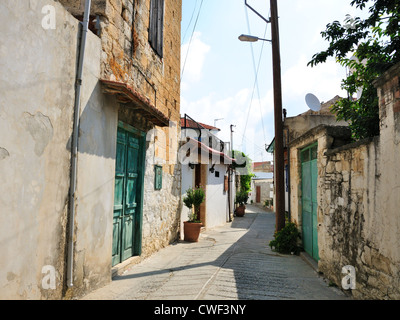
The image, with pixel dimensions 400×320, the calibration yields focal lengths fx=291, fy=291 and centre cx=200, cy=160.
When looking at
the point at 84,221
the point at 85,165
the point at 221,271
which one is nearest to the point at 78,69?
the point at 85,165

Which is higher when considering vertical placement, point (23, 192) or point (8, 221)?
point (23, 192)

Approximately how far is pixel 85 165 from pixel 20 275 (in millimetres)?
1431

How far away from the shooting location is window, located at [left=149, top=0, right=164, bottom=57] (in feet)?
20.0

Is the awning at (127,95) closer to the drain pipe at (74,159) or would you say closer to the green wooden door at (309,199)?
the drain pipe at (74,159)

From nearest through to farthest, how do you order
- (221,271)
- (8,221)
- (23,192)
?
(8,221) → (23,192) → (221,271)

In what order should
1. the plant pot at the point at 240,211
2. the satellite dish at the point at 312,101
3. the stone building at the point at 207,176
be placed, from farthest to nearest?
the plant pot at the point at 240,211, the stone building at the point at 207,176, the satellite dish at the point at 312,101

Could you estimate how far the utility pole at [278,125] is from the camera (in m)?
6.99

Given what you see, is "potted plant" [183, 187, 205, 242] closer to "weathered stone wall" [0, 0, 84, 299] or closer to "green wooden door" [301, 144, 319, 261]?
"green wooden door" [301, 144, 319, 261]

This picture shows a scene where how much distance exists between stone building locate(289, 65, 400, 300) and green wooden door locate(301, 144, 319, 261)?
41 millimetres

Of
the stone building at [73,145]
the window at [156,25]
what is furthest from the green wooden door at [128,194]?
the window at [156,25]

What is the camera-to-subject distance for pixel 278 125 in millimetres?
7176

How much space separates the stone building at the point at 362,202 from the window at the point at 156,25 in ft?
12.3
